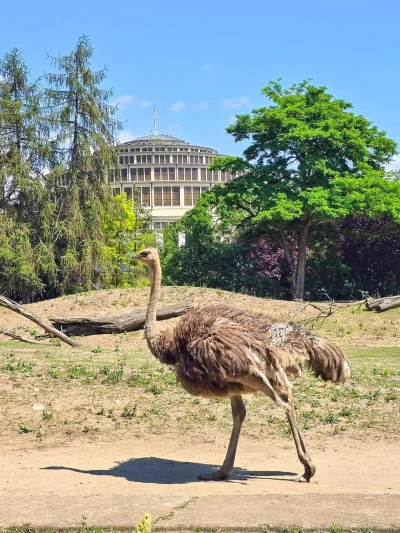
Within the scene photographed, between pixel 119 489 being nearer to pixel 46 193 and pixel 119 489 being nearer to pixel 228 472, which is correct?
pixel 228 472

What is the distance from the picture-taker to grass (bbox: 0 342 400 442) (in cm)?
923

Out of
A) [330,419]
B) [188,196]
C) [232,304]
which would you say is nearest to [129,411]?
[330,419]

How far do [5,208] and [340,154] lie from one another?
1357 centimetres

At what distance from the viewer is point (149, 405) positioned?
9.91 m

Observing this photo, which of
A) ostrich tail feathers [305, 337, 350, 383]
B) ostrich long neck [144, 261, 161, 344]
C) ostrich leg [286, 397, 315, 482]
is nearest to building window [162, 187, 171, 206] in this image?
ostrich long neck [144, 261, 161, 344]

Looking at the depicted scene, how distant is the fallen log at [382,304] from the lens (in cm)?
2289

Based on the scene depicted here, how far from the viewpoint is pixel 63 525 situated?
5375 mm

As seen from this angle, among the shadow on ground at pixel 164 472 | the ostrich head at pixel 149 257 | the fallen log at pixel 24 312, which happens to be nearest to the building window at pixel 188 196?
the fallen log at pixel 24 312

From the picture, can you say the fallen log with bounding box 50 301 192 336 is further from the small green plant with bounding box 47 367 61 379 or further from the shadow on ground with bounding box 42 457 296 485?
the shadow on ground with bounding box 42 457 296 485

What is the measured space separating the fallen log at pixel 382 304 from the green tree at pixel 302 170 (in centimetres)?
528

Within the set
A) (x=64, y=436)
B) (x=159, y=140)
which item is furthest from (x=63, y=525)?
(x=159, y=140)

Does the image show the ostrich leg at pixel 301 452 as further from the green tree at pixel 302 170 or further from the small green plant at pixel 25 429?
the green tree at pixel 302 170

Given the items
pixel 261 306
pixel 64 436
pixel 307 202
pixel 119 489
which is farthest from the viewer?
pixel 307 202

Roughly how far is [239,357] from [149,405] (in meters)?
3.38
